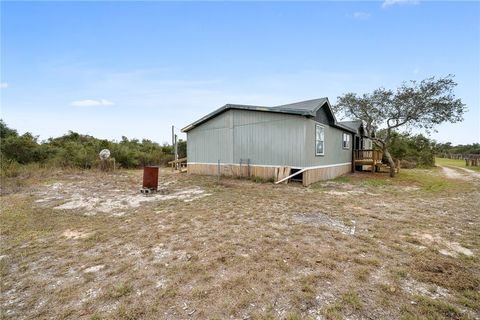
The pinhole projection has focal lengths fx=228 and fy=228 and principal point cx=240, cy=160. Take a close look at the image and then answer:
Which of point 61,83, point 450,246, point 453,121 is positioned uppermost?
point 61,83

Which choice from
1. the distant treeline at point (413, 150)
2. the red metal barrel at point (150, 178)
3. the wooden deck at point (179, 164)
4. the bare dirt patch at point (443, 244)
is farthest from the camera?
the distant treeline at point (413, 150)

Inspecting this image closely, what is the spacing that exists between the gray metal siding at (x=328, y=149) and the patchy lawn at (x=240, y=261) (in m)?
4.22

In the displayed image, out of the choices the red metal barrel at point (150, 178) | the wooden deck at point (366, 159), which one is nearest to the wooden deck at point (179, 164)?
the red metal barrel at point (150, 178)

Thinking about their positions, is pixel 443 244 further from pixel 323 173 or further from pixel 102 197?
pixel 102 197

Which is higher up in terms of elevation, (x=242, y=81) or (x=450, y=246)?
(x=242, y=81)

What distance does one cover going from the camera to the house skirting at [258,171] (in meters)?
10.0

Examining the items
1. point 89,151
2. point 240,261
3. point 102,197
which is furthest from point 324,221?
point 89,151

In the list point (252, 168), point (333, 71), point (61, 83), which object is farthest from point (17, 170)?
point (333, 71)

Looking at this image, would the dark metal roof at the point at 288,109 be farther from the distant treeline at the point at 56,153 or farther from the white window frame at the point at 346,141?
the distant treeline at the point at 56,153

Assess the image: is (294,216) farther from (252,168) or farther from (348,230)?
(252,168)

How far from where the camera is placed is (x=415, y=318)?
192 centimetres

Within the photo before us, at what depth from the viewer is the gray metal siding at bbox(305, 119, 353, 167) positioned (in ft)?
31.8

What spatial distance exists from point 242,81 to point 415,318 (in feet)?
56.2

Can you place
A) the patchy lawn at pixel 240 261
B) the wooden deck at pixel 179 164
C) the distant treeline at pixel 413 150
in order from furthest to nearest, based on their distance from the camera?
the distant treeline at pixel 413 150 → the wooden deck at pixel 179 164 → the patchy lawn at pixel 240 261
